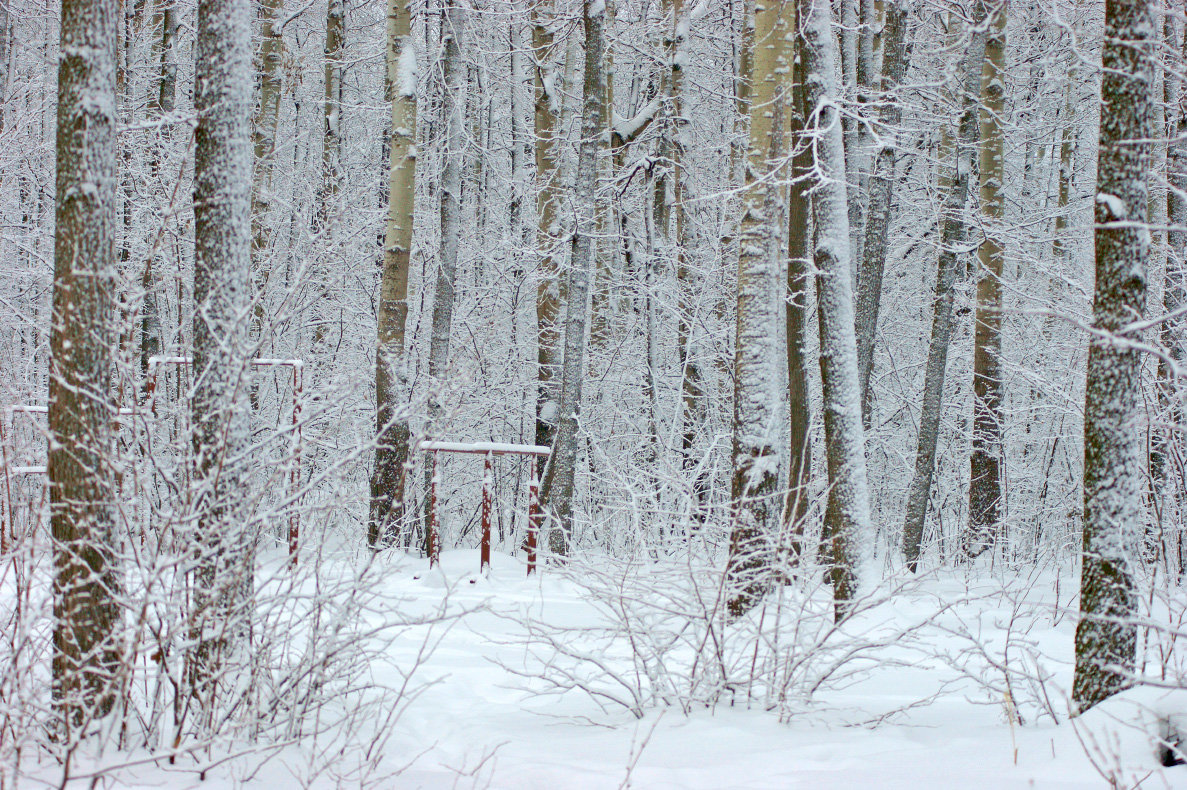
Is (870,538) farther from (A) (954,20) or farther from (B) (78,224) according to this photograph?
(A) (954,20)

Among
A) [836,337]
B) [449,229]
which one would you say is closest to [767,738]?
[836,337]

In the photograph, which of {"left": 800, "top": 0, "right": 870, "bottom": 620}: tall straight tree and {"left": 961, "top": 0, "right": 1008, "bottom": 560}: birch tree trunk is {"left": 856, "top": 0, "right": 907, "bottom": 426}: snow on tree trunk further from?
{"left": 800, "top": 0, "right": 870, "bottom": 620}: tall straight tree

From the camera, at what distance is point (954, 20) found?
9.91 meters

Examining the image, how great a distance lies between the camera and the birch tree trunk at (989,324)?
32.7ft

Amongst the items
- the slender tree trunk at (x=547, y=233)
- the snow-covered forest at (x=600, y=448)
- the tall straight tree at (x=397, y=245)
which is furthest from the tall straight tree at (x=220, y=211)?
the slender tree trunk at (x=547, y=233)

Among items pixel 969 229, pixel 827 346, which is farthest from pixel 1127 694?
pixel 969 229

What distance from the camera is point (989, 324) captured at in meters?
10.6

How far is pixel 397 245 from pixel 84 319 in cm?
581

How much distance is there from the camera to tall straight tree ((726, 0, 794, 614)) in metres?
6.06

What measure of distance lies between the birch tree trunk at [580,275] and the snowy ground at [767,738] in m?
4.50

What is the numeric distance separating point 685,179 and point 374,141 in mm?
8359

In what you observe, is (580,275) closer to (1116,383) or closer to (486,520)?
(486,520)

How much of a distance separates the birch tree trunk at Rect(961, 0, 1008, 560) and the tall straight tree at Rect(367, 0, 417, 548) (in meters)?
6.14

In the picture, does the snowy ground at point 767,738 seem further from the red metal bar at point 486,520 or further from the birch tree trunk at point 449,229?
the birch tree trunk at point 449,229
